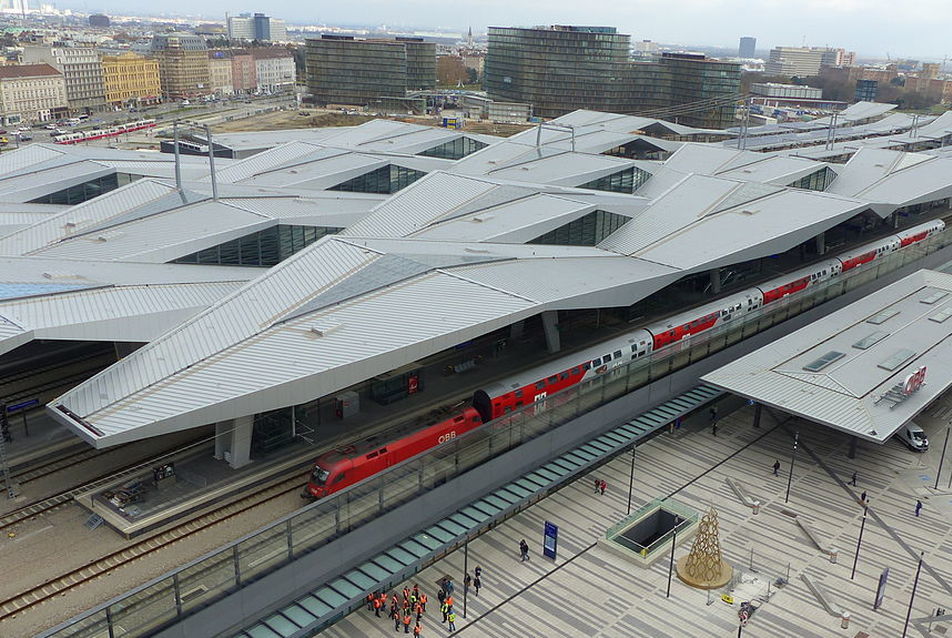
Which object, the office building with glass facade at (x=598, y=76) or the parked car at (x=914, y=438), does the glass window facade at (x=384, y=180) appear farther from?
the office building with glass facade at (x=598, y=76)

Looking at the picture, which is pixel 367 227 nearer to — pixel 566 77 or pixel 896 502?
pixel 896 502

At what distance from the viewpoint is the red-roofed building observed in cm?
15525

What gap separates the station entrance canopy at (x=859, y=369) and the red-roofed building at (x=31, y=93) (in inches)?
6402

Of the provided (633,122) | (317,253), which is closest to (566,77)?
(633,122)

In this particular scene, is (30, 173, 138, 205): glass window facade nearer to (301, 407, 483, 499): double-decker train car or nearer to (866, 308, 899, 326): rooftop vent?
(301, 407, 483, 499): double-decker train car

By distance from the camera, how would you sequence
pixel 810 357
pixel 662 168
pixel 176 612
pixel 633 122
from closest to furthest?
pixel 176 612 → pixel 810 357 → pixel 662 168 → pixel 633 122

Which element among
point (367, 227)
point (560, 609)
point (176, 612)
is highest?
point (367, 227)

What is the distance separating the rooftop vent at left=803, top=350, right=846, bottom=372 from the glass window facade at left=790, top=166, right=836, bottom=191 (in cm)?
3449

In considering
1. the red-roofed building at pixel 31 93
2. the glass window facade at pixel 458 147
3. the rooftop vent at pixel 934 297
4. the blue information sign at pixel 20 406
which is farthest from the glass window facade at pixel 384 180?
the red-roofed building at pixel 31 93

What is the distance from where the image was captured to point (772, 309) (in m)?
46.6

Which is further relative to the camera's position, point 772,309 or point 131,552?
point 772,309

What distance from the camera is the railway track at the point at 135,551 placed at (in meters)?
22.7

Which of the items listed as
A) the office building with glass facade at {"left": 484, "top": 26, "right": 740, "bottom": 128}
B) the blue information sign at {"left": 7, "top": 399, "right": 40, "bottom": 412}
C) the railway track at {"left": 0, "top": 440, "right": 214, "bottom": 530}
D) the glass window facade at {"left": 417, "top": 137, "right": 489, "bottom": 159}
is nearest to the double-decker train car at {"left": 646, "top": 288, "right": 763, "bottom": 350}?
the railway track at {"left": 0, "top": 440, "right": 214, "bottom": 530}

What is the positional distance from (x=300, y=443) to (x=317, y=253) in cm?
909
